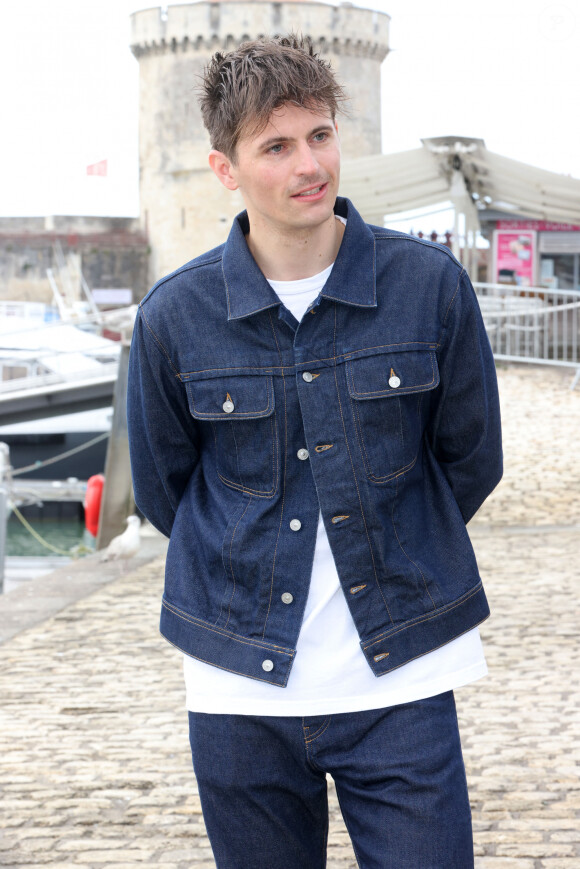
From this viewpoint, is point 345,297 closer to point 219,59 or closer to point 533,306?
point 219,59

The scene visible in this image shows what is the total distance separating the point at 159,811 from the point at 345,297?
2.47m

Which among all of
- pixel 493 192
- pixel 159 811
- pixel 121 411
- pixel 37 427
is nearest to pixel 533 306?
pixel 493 192

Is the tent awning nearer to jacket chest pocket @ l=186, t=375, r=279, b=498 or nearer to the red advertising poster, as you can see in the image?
jacket chest pocket @ l=186, t=375, r=279, b=498

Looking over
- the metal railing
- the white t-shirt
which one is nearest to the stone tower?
the metal railing

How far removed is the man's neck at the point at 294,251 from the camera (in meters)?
2.04

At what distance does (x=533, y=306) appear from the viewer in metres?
19.2

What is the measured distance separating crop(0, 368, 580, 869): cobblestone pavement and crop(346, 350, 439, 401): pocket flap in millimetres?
1873

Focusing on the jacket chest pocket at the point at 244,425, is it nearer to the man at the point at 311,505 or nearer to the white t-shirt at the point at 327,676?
the man at the point at 311,505

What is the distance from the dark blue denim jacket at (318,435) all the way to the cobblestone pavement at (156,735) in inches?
66.3

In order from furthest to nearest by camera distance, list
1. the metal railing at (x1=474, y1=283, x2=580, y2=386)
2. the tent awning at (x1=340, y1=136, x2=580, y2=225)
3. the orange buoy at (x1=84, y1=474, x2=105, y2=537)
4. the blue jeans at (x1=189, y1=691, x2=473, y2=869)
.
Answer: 1. the metal railing at (x1=474, y1=283, x2=580, y2=386)
2. the orange buoy at (x1=84, y1=474, x2=105, y2=537)
3. the tent awning at (x1=340, y1=136, x2=580, y2=225)
4. the blue jeans at (x1=189, y1=691, x2=473, y2=869)

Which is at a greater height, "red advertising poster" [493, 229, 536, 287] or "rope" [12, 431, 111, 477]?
"red advertising poster" [493, 229, 536, 287]

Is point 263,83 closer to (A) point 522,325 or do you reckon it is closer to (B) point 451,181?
(B) point 451,181

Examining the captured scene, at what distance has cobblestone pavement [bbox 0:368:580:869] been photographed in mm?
3611

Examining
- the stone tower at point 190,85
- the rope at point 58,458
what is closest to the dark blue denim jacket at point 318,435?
the rope at point 58,458
